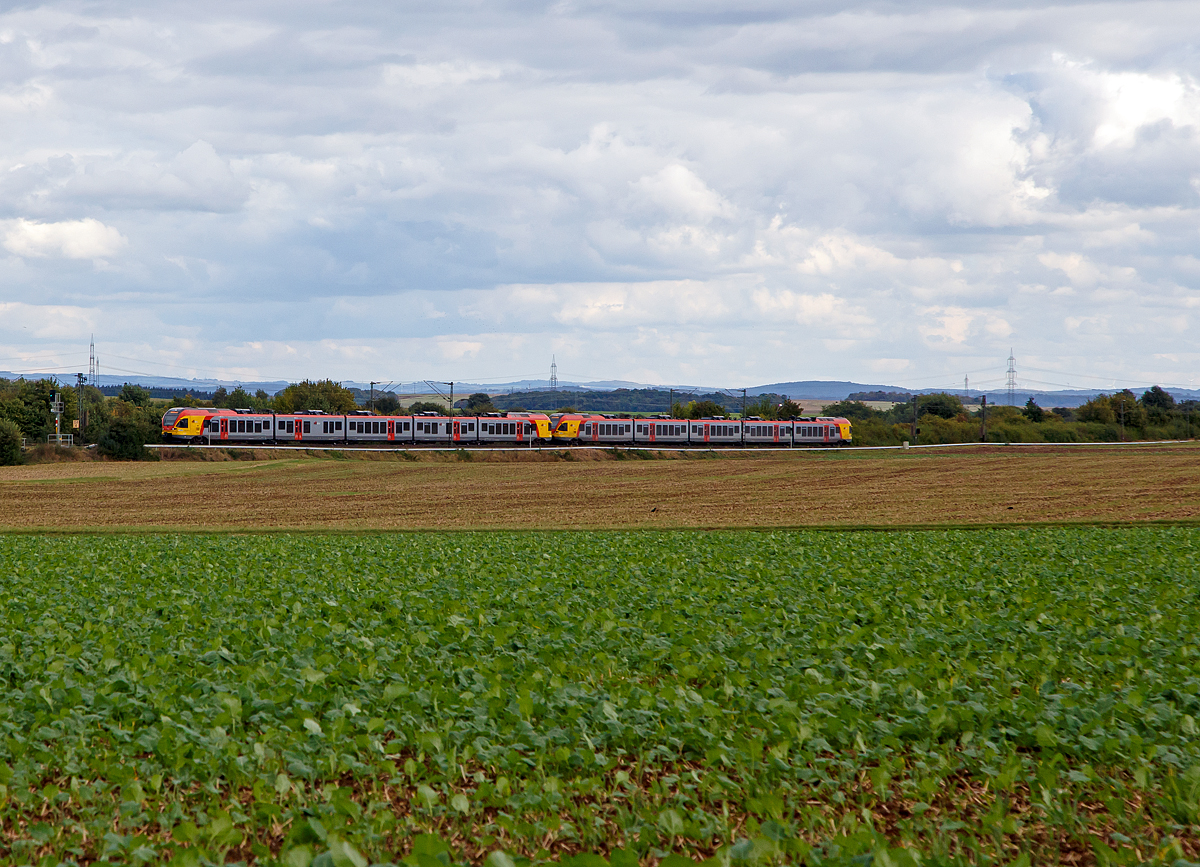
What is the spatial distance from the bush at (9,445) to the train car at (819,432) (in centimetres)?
6277

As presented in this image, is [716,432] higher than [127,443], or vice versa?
[716,432]

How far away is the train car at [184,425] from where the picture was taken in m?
76.9

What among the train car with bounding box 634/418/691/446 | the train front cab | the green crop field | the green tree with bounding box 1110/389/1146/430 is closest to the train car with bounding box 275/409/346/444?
the train front cab

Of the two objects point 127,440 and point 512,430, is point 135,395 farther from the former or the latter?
point 512,430

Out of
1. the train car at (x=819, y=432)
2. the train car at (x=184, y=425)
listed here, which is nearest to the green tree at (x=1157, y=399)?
the train car at (x=819, y=432)

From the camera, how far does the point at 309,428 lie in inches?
3137

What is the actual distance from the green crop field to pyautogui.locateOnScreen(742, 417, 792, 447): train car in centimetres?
7373

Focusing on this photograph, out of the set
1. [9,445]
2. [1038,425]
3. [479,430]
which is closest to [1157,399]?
[1038,425]

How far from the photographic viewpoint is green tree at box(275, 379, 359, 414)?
138875 mm

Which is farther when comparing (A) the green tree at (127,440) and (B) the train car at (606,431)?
(B) the train car at (606,431)

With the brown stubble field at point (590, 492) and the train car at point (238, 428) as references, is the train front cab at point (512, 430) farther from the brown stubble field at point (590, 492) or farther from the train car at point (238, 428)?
the train car at point (238, 428)

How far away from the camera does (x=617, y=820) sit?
6.99 meters

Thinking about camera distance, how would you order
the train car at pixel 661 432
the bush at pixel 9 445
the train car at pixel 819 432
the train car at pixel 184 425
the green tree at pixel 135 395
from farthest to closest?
the green tree at pixel 135 395
the train car at pixel 819 432
the train car at pixel 661 432
the train car at pixel 184 425
the bush at pixel 9 445

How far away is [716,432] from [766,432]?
517 cm
